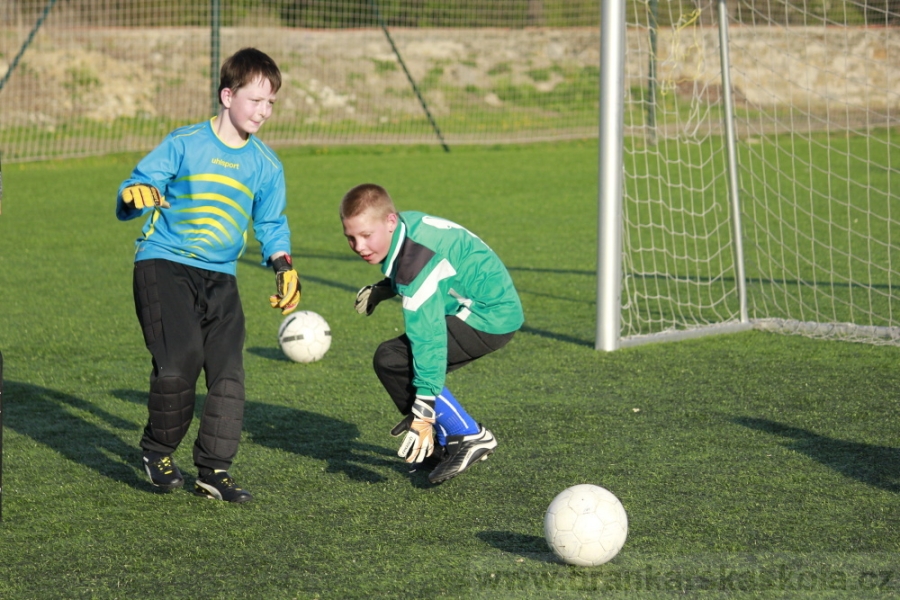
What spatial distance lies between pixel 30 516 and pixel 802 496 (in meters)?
2.70

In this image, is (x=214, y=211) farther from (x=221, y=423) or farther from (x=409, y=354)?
(x=409, y=354)

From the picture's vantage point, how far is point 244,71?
381 centimetres

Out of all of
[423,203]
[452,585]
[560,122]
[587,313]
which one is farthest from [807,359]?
[560,122]

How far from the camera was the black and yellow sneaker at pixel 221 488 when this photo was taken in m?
3.87

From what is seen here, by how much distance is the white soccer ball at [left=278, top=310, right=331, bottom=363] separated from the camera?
5992 millimetres

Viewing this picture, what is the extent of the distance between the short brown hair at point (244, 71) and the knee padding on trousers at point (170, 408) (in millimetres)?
1033

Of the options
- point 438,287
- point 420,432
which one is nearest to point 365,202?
point 438,287

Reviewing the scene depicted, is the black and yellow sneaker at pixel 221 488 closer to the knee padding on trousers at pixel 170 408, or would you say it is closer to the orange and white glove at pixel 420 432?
the knee padding on trousers at pixel 170 408

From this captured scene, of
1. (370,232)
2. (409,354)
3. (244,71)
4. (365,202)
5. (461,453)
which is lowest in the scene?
(461,453)

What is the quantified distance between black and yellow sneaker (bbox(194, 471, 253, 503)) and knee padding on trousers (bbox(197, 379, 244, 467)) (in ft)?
0.19

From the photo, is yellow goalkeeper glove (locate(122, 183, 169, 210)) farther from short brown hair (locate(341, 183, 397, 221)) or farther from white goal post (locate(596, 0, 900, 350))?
white goal post (locate(596, 0, 900, 350))

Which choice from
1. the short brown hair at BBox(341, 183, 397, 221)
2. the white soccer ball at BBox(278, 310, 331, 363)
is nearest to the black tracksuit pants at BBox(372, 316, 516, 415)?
the short brown hair at BBox(341, 183, 397, 221)

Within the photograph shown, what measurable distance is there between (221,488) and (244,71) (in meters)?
1.47

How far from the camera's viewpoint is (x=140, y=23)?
56.5ft
